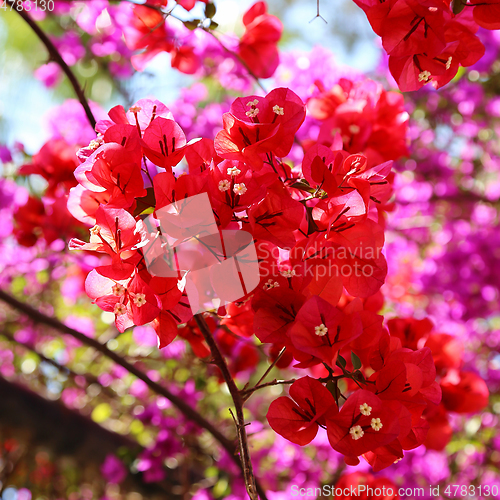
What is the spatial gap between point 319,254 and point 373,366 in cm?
17

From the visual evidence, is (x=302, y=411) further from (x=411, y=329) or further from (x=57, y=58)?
(x=57, y=58)

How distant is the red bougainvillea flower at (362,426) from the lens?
18.6 inches

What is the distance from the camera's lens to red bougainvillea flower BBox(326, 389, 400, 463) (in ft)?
1.55

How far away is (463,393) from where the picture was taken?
31.7 inches

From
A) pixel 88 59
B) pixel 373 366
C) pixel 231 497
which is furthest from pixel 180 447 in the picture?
pixel 88 59

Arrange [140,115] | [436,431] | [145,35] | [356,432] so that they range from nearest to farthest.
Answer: [356,432], [140,115], [436,431], [145,35]

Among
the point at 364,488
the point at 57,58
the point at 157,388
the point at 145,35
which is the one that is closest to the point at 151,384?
the point at 157,388

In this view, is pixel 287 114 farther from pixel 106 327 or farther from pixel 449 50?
pixel 106 327

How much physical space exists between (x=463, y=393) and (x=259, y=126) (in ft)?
2.16

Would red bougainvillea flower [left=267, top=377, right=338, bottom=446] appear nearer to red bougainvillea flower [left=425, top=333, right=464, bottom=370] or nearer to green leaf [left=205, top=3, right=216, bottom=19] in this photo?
red bougainvillea flower [left=425, top=333, right=464, bottom=370]

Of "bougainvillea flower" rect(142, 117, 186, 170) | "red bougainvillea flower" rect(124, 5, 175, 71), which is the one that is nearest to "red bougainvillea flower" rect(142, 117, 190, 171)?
"bougainvillea flower" rect(142, 117, 186, 170)

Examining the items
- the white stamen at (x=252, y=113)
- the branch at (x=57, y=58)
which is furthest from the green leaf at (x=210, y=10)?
the white stamen at (x=252, y=113)

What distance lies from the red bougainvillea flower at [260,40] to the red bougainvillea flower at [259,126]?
0.58 m

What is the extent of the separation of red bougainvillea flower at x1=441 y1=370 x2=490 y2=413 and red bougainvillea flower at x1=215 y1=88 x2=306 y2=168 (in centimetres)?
60
